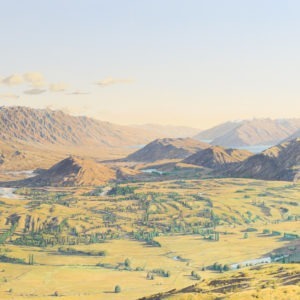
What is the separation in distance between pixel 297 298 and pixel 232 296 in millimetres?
22383

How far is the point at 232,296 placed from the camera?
19762cm

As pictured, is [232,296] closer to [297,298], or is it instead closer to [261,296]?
[261,296]

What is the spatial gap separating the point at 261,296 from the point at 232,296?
1013 centimetres

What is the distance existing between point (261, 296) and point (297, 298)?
12485mm

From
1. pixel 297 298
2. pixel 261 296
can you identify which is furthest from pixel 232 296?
pixel 297 298

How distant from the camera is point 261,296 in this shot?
196 metres

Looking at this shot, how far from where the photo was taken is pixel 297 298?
626 feet
